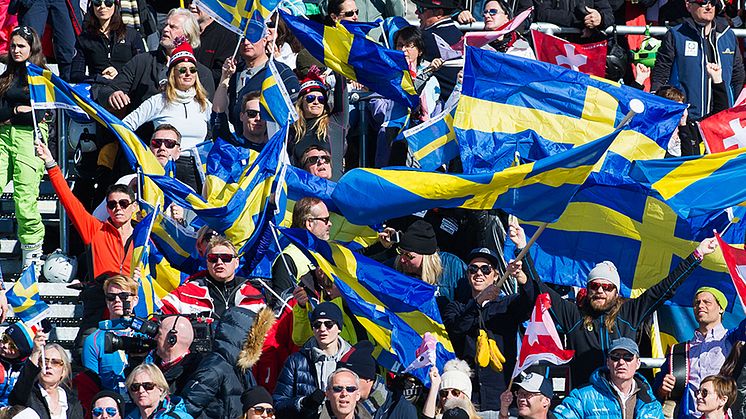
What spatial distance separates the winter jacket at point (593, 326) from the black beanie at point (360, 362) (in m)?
1.43

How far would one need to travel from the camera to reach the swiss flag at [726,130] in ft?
63.2

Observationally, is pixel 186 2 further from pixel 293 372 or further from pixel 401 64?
pixel 293 372

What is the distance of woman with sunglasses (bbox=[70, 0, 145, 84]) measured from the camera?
779 inches

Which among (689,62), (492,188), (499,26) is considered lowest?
(689,62)

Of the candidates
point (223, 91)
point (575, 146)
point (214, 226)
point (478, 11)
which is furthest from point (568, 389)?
point (478, 11)

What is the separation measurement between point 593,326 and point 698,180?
5.05ft

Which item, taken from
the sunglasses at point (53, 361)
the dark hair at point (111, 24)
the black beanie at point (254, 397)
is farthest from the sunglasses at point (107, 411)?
the dark hair at point (111, 24)

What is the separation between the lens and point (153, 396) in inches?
617

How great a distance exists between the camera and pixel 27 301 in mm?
16234

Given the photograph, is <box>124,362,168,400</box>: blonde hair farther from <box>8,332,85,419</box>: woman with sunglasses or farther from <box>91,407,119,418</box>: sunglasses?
<box>8,332,85,419</box>: woman with sunglasses

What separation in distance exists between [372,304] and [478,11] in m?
6.07

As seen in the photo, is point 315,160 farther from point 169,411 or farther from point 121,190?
point 169,411

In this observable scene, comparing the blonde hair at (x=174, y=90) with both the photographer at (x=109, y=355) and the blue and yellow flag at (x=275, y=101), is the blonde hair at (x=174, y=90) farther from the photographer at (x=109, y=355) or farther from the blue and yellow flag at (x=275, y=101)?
the photographer at (x=109, y=355)

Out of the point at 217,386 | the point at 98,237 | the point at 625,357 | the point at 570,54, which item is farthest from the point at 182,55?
the point at 625,357
